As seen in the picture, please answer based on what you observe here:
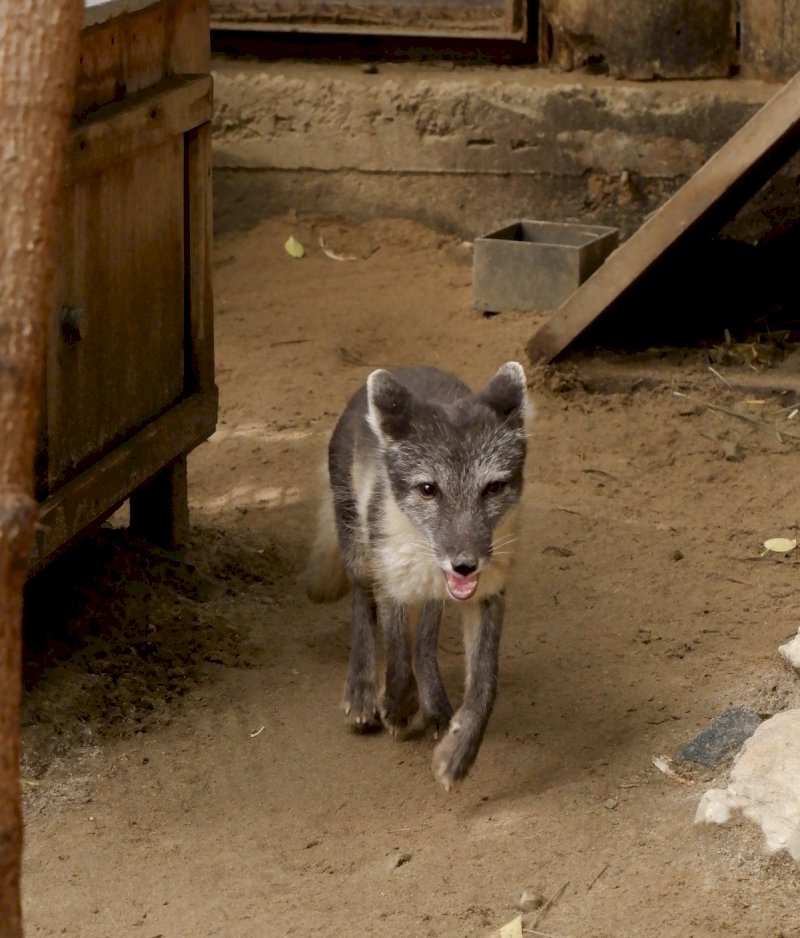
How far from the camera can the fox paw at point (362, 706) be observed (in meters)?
4.85

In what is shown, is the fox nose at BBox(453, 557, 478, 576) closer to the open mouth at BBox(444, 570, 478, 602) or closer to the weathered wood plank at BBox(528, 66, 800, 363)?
the open mouth at BBox(444, 570, 478, 602)

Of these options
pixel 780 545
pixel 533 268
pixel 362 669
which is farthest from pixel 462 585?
pixel 533 268

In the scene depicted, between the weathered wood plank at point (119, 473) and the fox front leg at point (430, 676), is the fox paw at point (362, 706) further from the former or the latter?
the weathered wood plank at point (119, 473)

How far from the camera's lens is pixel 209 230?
221 inches

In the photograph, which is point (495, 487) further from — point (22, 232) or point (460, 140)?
point (460, 140)

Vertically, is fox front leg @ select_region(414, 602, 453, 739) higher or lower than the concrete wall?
lower

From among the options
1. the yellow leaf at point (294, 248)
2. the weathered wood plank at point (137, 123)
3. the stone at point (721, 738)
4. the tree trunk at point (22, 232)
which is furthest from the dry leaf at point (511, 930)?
the yellow leaf at point (294, 248)

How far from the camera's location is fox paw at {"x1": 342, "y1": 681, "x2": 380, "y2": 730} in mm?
4848

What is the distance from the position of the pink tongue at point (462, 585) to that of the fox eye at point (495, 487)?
0.96ft

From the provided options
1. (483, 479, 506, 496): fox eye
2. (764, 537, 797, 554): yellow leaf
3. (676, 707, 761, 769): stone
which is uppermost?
(483, 479, 506, 496): fox eye

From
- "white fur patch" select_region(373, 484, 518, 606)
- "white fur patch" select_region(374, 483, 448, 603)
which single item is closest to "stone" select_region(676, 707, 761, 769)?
"white fur patch" select_region(373, 484, 518, 606)

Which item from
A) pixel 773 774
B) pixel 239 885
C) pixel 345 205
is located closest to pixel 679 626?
pixel 773 774

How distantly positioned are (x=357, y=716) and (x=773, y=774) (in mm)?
1526

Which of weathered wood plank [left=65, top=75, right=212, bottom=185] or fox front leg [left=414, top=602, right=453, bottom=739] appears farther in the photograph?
fox front leg [left=414, top=602, right=453, bottom=739]
